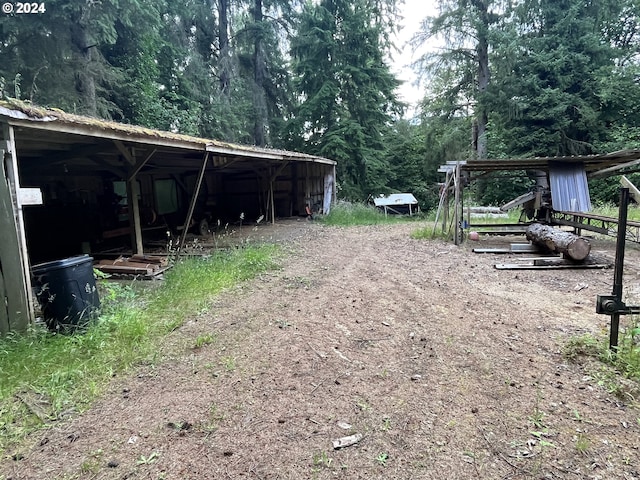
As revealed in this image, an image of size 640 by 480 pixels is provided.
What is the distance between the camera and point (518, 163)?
334 inches

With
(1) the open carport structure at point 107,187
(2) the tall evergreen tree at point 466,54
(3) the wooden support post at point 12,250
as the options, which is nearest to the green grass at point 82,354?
(3) the wooden support post at point 12,250

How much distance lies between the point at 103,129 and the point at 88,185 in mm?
5688

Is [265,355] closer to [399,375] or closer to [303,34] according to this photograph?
[399,375]

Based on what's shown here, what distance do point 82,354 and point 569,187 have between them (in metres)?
9.92

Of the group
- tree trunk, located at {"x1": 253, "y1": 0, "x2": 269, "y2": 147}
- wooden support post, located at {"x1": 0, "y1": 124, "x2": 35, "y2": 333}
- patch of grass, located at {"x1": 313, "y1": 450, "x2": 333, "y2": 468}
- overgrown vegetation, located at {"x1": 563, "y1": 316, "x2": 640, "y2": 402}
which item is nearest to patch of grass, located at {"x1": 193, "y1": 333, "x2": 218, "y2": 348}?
wooden support post, located at {"x1": 0, "y1": 124, "x2": 35, "y2": 333}

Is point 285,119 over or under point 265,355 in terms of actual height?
over

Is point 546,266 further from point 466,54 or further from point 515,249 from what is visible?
point 466,54

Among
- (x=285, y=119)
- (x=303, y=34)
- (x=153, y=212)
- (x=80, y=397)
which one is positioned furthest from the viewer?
(x=285, y=119)

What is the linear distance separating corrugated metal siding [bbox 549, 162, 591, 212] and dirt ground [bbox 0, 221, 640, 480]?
4945 mm

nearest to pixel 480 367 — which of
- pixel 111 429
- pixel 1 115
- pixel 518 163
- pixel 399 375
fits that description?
pixel 399 375

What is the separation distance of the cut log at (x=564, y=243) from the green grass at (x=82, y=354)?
5857 mm

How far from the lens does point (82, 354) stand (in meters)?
3.19

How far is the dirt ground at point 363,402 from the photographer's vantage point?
1988mm

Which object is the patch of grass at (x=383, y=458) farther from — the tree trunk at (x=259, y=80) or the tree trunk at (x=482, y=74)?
the tree trunk at (x=259, y=80)
